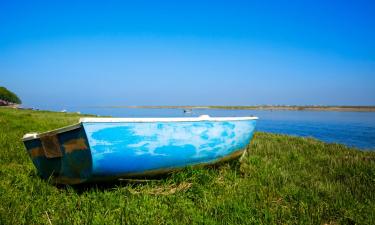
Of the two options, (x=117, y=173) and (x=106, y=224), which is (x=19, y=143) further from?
(x=106, y=224)

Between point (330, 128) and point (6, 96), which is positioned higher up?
point (6, 96)

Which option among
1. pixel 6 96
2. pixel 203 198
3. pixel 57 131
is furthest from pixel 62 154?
pixel 6 96

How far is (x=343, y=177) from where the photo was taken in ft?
19.3

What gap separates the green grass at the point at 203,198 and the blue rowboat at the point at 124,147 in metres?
0.27

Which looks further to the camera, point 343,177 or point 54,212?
point 343,177

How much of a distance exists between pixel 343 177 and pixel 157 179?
3.72 metres

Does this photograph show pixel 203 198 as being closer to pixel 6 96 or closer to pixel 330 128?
pixel 330 128

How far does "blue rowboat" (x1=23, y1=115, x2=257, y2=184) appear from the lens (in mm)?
3885

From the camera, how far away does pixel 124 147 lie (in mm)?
4047

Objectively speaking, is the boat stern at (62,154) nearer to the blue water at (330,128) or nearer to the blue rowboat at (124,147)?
the blue rowboat at (124,147)

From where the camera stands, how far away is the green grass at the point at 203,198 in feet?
12.1

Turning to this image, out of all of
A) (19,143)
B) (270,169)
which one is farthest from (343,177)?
(19,143)

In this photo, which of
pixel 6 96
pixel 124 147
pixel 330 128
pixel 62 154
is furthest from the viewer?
pixel 6 96

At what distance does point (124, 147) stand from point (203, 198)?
140 centimetres
